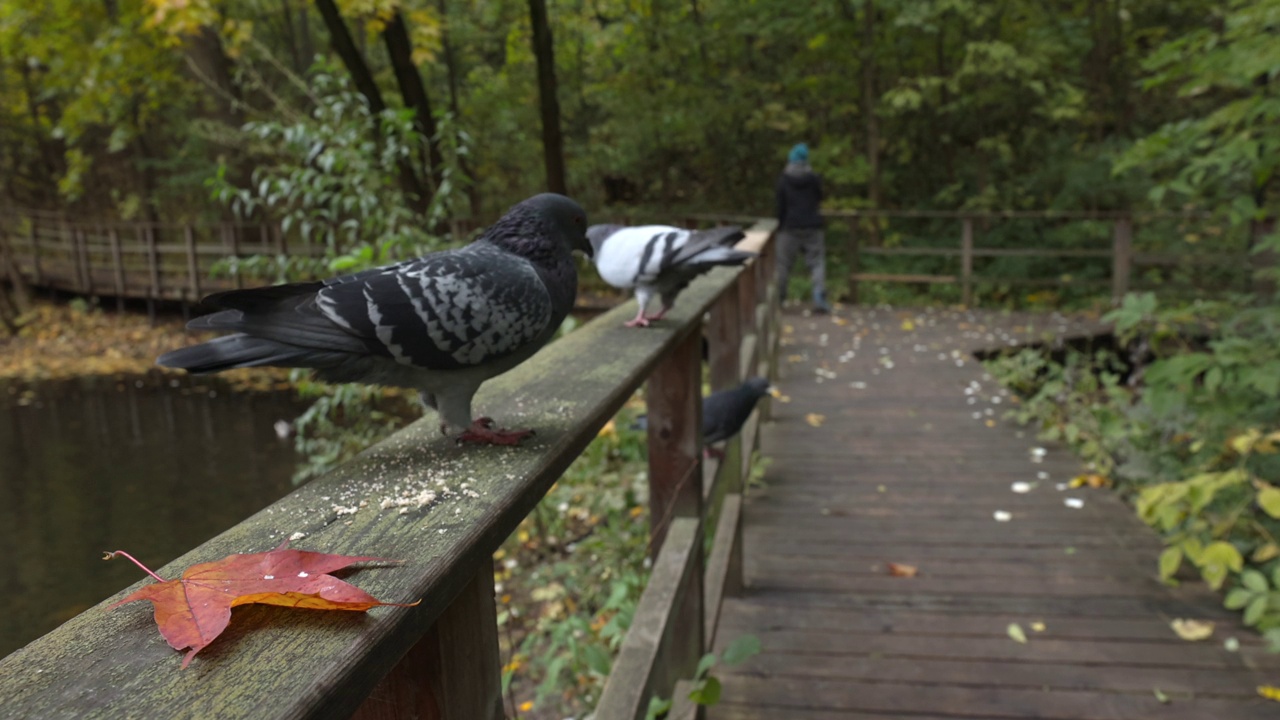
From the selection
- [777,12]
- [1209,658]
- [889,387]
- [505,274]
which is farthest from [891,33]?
[505,274]

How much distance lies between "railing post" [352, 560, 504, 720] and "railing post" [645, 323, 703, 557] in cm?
132

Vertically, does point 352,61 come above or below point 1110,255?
above

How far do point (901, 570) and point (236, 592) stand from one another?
308cm

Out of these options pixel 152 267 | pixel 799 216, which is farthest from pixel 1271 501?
pixel 152 267

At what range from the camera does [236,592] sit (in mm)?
639

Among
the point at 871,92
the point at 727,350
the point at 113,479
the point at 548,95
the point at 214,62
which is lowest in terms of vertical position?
the point at 113,479

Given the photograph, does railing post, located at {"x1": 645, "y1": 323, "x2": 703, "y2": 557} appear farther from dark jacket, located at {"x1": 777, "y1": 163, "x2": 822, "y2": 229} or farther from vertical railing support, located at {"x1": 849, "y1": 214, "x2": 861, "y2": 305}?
vertical railing support, located at {"x1": 849, "y1": 214, "x2": 861, "y2": 305}

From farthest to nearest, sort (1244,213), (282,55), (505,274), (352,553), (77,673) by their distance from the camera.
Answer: (282,55) < (1244,213) < (505,274) < (352,553) < (77,673)

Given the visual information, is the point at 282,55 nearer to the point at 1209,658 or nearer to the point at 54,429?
the point at 54,429

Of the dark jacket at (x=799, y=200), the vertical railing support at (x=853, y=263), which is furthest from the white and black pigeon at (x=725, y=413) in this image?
the vertical railing support at (x=853, y=263)

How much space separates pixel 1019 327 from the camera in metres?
8.90

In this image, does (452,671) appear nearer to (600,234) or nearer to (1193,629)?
(600,234)

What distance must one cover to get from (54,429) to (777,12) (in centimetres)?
1065

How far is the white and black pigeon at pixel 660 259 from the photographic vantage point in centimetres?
215
